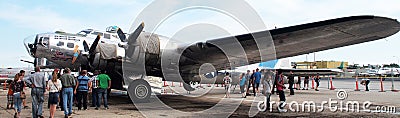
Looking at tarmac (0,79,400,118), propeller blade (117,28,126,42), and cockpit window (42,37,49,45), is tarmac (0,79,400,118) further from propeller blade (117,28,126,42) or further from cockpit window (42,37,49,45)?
propeller blade (117,28,126,42)

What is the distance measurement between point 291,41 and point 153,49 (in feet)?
14.6

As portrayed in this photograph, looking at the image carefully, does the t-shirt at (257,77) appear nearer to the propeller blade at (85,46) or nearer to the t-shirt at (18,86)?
the propeller blade at (85,46)

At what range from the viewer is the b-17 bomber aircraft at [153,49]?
8700 mm

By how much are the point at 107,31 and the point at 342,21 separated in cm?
802

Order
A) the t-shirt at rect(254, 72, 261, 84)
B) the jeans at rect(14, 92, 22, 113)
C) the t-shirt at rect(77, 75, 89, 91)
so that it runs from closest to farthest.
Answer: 1. the jeans at rect(14, 92, 22, 113)
2. the t-shirt at rect(77, 75, 89, 91)
3. the t-shirt at rect(254, 72, 261, 84)

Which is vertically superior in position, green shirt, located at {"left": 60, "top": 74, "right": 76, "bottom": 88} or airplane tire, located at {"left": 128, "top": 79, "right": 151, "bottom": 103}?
green shirt, located at {"left": 60, "top": 74, "right": 76, "bottom": 88}

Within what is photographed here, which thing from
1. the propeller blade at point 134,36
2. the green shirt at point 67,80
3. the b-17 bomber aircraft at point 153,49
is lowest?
the green shirt at point 67,80

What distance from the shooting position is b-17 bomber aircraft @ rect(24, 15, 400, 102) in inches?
343

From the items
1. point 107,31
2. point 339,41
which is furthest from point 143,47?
point 339,41

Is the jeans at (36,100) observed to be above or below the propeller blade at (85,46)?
below

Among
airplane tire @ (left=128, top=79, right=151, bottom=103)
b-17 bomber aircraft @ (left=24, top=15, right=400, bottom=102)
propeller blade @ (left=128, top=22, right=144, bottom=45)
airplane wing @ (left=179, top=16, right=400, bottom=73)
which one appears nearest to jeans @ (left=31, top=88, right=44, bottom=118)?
b-17 bomber aircraft @ (left=24, top=15, right=400, bottom=102)

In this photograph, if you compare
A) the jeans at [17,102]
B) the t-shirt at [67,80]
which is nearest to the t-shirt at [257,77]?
the t-shirt at [67,80]

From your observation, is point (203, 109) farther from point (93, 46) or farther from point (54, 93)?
point (54, 93)

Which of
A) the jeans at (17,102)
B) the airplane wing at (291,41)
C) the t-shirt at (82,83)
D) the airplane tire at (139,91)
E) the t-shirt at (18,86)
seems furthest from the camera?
the airplane tire at (139,91)
